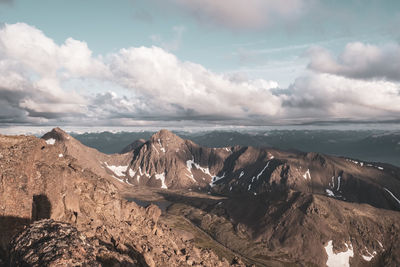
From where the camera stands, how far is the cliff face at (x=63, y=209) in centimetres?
4062

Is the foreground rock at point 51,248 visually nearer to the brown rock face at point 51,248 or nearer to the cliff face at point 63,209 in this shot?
the brown rock face at point 51,248

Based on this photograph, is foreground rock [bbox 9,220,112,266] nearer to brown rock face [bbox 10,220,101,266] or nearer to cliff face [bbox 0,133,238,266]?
brown rock face [bbox 10,220,101,266]

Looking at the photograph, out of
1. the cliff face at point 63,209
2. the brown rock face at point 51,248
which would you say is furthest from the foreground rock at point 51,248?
the cliff face at point 63,209

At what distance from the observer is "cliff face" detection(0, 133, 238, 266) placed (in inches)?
1599

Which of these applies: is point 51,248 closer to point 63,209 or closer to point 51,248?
point 51,248

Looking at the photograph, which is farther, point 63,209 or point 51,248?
point 63,209

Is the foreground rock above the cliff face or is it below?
above

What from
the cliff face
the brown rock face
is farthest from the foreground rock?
the cliff face

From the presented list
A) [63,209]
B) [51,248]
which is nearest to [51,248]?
[51,248]

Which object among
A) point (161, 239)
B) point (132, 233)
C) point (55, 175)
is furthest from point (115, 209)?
point (55, 175)

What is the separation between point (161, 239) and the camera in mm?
105125

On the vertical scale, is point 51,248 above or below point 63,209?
above

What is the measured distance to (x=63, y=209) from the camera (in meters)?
65.4

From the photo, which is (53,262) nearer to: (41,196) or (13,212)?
(13,212)
